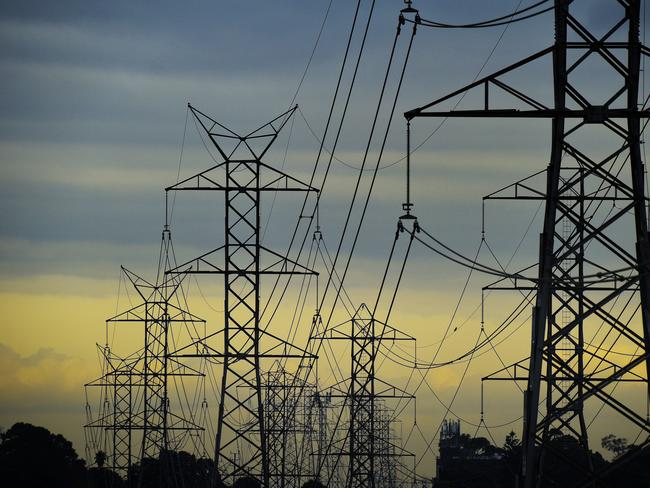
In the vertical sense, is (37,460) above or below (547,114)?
above

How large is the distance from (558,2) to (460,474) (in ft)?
417

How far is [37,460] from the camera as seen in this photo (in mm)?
115500

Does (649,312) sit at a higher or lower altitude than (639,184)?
lower

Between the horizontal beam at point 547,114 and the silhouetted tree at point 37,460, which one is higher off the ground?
the silhouetted tree at point 37,460

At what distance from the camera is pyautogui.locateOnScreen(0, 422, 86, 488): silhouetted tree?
108375 mm

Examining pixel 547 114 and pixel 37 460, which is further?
pixel 37 460

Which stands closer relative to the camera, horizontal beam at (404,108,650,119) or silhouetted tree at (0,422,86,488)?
horizontal beam at (404,108,650,119)

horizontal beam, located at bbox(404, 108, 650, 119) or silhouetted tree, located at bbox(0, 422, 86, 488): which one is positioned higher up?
silhouetted tree, located at bbox(0, 422, 86, 488)

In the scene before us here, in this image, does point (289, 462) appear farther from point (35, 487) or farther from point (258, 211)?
point (258, 211)

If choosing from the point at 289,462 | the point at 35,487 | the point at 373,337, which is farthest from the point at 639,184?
the point at 35,487

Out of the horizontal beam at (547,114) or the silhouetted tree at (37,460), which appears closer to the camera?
the horizontal beam at (547,114)

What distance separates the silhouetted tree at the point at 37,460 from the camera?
356 ft

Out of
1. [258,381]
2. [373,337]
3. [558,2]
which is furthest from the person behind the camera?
[373,337]

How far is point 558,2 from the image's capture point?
107ft
